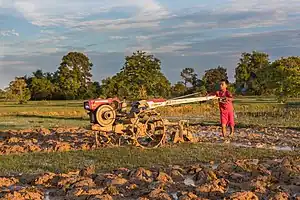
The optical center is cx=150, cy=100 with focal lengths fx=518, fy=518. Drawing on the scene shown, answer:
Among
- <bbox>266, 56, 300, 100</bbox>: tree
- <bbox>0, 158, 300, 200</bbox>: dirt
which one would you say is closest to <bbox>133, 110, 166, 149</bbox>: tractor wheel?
<bbox>0, 158, 300, 200</bbox>: dirt

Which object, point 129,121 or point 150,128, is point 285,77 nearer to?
point 150,128

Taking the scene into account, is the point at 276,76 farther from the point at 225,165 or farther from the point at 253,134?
the point at 225,165

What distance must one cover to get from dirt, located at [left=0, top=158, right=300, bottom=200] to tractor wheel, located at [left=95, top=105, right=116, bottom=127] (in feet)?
11.7

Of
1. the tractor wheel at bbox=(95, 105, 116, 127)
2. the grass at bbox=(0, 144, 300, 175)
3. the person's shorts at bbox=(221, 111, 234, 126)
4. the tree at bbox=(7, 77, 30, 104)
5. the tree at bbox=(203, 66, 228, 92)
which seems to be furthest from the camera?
the tree at bbox=(203, 66, 228, 92)

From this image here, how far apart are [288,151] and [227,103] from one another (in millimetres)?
2443

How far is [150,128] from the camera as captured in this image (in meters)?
14.0

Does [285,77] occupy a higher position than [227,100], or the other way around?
[285,77]

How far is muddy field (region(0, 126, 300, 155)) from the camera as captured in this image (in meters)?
13.8

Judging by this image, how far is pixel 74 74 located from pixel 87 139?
56.7m

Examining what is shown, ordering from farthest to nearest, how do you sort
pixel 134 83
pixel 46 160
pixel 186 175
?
pixel 134 83
pixel 46 160
pixel 186 175

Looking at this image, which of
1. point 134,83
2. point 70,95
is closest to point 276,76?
point 134,83

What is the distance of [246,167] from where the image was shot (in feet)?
32.9

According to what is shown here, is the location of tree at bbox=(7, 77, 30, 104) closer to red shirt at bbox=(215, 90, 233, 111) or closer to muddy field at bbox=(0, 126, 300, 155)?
muddy field at bbox=(0, 126, 300, 155)

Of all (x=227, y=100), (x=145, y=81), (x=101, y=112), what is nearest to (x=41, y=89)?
(x=145, y=81)
